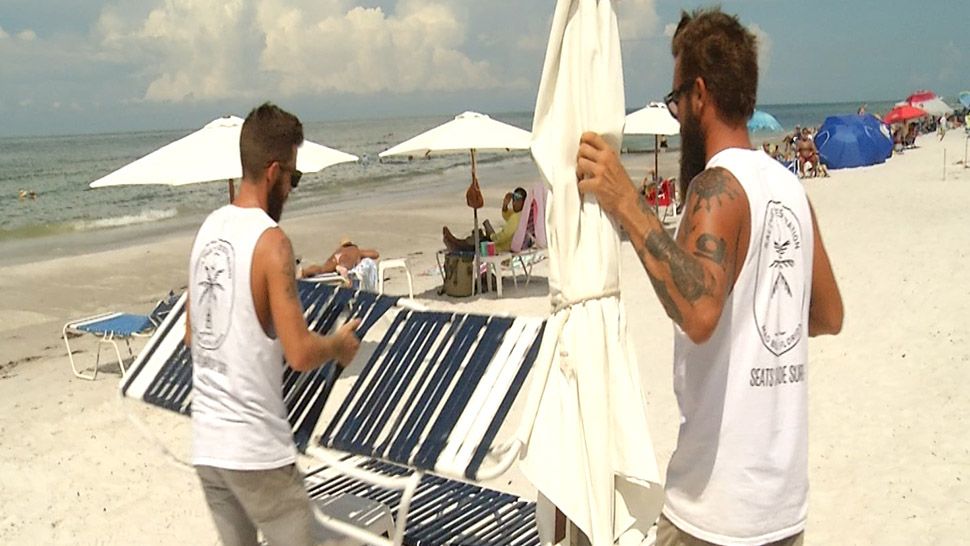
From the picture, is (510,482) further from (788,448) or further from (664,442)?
(788,448)

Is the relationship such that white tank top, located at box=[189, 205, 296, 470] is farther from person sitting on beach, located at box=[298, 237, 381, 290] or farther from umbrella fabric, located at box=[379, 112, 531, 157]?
umbrella fabric, located at box=[379, 112, 531, 157]

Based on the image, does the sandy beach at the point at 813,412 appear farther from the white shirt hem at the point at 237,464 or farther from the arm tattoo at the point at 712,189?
the arm tattoo at the point at 712,189

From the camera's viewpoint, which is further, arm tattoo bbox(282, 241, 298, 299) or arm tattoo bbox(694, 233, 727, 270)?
arm tattoo bbox(282, 241, 298, 299)

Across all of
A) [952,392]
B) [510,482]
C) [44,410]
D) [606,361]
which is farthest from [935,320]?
[44,410]

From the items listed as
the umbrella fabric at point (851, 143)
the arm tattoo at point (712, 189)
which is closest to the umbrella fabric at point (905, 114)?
the umbrella fabric at point (851, 143)

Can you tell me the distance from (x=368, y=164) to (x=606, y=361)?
127 ft

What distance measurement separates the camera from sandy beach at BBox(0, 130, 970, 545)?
390cm

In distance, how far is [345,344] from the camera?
A: 244 centimetres

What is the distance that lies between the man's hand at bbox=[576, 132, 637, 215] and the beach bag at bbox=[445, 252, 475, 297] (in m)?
7.26

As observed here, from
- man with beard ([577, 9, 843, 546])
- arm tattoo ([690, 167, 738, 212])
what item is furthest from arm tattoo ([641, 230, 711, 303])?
arm tattoo ([690, 167, 738, 212])

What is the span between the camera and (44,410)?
19.9 ft

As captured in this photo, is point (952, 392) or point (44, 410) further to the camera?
point (44, 410)

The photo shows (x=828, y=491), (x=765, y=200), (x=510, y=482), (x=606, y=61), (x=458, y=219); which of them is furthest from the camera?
(x=458, y=219)

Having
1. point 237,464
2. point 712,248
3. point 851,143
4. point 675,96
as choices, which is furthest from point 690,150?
point 851,143
